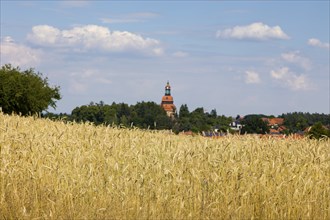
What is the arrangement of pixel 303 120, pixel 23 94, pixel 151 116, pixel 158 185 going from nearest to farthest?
pixel 158 185 → pixel 23 94 → pixel 151 116 → pixel 303 120

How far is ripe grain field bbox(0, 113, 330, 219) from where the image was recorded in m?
8.18

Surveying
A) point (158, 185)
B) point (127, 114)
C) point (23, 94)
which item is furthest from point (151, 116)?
point (158, 185)

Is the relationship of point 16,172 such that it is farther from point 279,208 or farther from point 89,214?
point 279,208

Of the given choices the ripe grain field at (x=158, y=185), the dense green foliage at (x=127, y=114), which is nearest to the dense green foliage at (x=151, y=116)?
the dense green foliage at (x=127, y=114)

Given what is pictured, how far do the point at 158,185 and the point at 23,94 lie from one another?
37.3 metres

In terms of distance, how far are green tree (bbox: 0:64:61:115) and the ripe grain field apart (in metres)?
34.6

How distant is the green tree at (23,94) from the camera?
44250 millimetres

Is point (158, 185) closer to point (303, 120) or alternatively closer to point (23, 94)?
point (23, 94)

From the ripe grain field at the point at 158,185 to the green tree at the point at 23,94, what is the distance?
114 ft

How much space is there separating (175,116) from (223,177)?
577ft

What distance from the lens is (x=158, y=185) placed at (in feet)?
27.8

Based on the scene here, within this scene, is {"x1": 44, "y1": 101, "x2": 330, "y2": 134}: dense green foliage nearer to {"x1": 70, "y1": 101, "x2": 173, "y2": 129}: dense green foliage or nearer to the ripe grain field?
{"x1": 70, "y1": 101, "x2": 173, "y2": 129}: dense green foliage

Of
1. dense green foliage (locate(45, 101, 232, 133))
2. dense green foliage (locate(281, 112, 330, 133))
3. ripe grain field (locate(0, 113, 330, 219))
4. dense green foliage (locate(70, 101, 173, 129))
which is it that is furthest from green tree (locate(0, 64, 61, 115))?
dense green foliage (locate(281, 112, 330, 133))

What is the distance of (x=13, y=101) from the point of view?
146 feet
